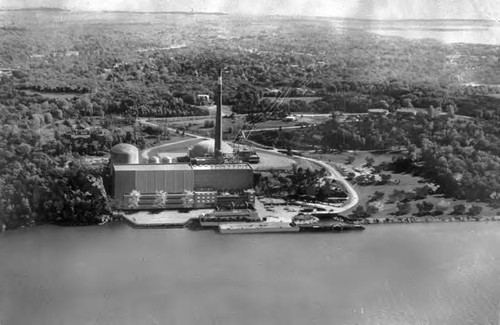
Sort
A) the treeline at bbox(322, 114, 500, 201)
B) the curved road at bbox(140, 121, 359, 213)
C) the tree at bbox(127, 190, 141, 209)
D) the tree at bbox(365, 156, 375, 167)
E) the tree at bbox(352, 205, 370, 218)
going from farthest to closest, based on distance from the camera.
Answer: the tree at bbox(365, 156, 375, 167) < the treeline at bbox(322, 114, 500, 201) < the curved road at bbox(140, 121, 359, 213) < the tree at bbox(352, 205, 370, 218) < the tree at bbox(127, 190, 141, 209)

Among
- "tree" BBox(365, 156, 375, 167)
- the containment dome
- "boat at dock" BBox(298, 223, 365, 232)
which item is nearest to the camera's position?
"boat at dock" BBox(298, 223, 365, 232)

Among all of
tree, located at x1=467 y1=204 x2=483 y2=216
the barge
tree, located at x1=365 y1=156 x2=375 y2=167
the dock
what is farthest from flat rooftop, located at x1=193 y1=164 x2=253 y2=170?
tree, located at x1=467 y1=204 x2=483 y2=216

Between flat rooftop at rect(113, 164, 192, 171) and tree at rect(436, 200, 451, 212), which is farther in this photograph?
tree at rect(436, 200, 451, 212)

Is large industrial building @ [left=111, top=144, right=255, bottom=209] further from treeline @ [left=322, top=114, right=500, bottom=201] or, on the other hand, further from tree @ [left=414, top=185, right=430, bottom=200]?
treeline @ [left=322, top=114, right=500, bottom=201]

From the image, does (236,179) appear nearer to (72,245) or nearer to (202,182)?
(202,182)

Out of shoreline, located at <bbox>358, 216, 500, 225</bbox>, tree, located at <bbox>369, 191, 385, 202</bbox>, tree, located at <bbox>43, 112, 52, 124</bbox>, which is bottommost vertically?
shoreline, located at <bbox>358, 216, 500, 225</bbox>

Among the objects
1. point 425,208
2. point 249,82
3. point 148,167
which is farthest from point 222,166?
point 249,82

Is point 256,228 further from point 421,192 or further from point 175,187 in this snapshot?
point 421,192
